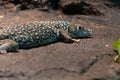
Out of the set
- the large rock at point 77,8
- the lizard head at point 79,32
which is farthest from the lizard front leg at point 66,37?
the large rock at point 77,8

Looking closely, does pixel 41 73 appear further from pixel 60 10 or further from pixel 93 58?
pixel 60 10

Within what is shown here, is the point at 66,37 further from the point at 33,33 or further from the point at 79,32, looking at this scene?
the point at 33,33

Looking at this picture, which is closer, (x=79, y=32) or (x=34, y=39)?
(x=34, y=39)

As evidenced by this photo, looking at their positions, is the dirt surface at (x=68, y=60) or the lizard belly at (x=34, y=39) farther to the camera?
the lizard belly at (x=34, y=39)

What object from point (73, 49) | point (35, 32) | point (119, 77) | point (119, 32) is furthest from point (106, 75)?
point (119, 32)

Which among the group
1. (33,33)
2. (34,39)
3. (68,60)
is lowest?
(68,60)

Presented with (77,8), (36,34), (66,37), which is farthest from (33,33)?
(77,8)

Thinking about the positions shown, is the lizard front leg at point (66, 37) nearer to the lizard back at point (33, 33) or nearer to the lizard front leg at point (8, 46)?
the lizard back at point (33, 33)
